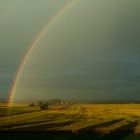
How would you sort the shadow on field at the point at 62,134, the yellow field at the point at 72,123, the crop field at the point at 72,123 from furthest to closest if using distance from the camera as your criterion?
1. the yellow field at the point at 72,123
2. the crop field at the point at 72,123
3. the shadow on field at the point at 62,134

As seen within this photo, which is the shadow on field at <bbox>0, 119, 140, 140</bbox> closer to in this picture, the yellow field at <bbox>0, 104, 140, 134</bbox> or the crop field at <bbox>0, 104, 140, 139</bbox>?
the crop field at <bbox>0, 104, 140, 139</bbox>

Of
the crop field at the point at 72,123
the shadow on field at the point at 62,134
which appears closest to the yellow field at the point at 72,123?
the crop field at the point at 72,123

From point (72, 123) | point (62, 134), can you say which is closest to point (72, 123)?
point (72, 123)

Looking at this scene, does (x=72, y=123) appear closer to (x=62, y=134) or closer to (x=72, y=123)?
(x=72, y=123)

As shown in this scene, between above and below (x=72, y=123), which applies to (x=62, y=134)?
below

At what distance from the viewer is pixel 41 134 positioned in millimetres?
44344

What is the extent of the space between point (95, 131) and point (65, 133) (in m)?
4.18

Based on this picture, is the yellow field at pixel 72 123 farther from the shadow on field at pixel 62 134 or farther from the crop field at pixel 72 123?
the shadow on field at pixel 62 134

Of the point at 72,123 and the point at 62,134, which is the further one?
the point at 72,123

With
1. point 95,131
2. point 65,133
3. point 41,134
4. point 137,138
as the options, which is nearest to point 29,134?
point 41,134

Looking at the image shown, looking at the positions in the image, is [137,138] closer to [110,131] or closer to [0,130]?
[110,131]

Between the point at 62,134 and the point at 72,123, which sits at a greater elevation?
the point at 72,123

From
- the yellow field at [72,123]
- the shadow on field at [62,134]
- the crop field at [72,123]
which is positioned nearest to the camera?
the shadow on field at [62,134]

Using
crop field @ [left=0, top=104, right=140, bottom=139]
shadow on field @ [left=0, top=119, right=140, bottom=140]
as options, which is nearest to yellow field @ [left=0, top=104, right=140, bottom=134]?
crop field @ [left=0, top=104, right=140, bottom=139]
